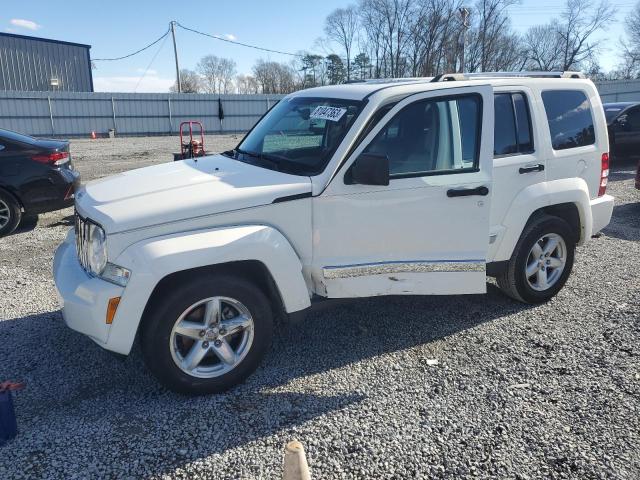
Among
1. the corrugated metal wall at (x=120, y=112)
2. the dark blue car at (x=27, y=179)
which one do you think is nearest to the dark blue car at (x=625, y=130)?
the dark blue car at (x=27, y=179)

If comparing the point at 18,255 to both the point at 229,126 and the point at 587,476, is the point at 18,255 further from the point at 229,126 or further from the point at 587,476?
the point at 229,126

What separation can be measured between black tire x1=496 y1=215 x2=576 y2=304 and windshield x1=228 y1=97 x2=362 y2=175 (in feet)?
6.49

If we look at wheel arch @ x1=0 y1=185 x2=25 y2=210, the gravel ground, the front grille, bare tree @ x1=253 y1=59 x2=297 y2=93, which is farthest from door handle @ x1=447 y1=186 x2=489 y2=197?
bare tree @ x1=253 y1=59 x2=297 y2=93

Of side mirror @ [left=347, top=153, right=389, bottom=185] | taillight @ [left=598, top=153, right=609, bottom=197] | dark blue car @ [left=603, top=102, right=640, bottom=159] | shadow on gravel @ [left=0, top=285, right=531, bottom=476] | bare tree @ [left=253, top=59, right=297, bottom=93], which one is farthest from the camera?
bare tree @ [left=253, top=59, right=297, bottom=93]

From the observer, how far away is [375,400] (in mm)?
3465

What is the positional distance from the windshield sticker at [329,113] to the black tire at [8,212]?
5.34 metres

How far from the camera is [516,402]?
3434 mm

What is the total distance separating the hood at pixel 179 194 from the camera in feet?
10.7

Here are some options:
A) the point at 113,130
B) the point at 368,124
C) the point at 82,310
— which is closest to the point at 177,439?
the point at 82,310

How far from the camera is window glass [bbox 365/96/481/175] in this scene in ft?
12.7

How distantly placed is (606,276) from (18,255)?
6.95 m

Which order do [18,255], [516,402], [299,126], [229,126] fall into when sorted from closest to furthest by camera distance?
[516,402], [299,126], [18,255], [229,126]

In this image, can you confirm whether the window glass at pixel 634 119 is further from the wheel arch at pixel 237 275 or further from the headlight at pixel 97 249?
the headlight at pixel 97 249

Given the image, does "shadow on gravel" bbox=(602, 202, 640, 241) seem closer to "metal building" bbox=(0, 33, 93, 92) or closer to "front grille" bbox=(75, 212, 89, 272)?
"front grille" bbox=(75, 212, 89, 272)
